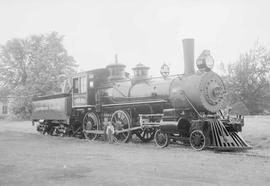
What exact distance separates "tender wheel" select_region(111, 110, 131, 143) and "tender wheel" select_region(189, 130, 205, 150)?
3.44 metres

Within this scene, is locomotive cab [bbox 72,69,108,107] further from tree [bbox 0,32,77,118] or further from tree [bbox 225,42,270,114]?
tree [bbox 0,32,77,118]

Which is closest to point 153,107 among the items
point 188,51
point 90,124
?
point 188,51

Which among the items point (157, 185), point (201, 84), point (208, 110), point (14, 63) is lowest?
point (157, 185)

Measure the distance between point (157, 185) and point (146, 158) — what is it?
332 cm

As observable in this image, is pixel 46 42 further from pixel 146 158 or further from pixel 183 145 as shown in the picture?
pixel 146 158

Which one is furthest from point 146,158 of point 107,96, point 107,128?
point 107,96

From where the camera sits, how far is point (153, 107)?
14.0 m

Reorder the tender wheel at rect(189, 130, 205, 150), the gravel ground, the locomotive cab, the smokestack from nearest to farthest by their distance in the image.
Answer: the gravel ground → the tender wheel at rect(189, 130, 205, 150) → the smokestack → the locomotive cab

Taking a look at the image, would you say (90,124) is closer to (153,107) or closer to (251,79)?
(153,107)

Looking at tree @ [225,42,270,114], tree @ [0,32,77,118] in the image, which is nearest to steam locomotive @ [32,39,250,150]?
tree @ [225,42,270,114]

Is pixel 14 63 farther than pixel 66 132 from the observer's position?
Yes

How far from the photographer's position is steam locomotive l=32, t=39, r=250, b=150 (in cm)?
1195

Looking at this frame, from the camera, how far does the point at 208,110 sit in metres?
12.2

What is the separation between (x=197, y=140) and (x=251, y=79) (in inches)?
873
